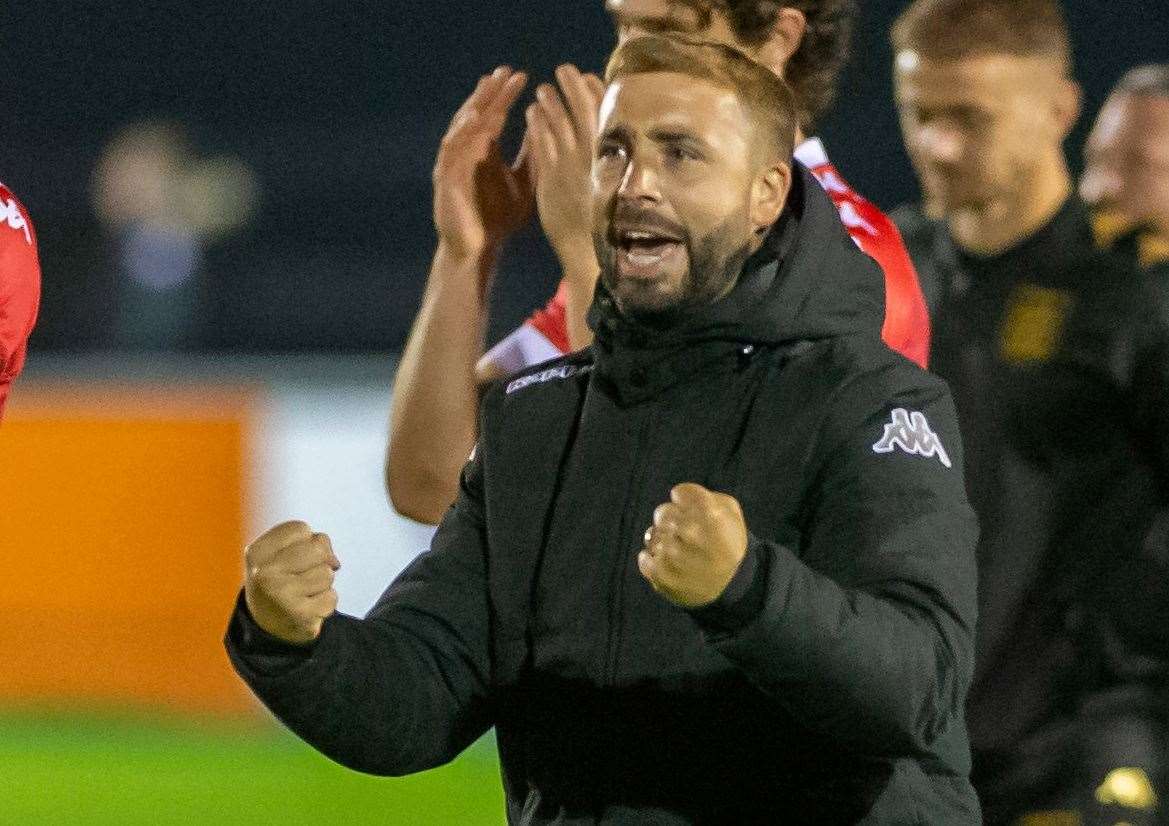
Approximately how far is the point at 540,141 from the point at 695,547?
1.38 meters

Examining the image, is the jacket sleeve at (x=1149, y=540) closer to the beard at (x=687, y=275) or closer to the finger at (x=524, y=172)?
the finger at (x=524, y=172)

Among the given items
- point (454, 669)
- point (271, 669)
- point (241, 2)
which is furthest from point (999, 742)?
point (241, 2)

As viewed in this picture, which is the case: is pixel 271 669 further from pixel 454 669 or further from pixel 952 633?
pixel 952 633

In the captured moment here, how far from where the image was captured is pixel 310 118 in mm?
15258

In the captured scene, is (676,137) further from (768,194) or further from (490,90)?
(490,90)

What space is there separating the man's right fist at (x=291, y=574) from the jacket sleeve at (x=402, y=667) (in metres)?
0.06

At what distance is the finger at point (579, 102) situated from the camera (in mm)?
3352

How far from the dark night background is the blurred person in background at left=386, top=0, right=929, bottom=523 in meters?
5.95

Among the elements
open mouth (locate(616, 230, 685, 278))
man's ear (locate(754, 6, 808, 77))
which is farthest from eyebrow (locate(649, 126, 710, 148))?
man's ear (locate(754, 6, 808, 77))

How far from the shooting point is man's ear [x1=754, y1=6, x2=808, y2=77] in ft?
10.7

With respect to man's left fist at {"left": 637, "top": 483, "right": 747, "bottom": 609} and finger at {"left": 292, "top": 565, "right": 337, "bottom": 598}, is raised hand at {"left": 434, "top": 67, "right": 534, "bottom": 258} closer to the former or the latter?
finger at {"left": 292, "top": 565, "right": 337, "bottom": 598}

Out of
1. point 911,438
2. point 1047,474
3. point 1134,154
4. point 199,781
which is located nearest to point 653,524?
point 911,438

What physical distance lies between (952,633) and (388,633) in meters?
0.65

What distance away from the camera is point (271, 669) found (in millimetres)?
2426
